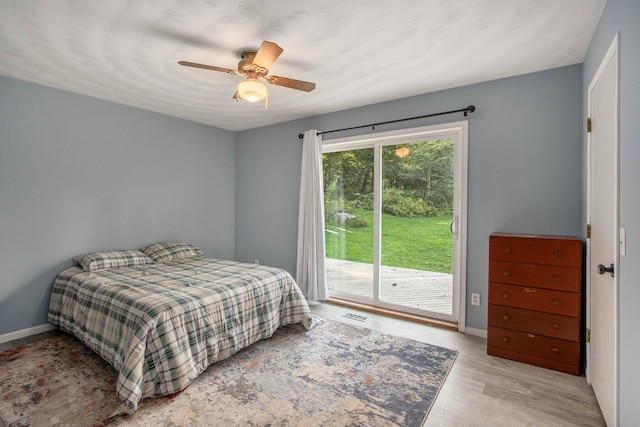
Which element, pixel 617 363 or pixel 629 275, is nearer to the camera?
pixel 629 275

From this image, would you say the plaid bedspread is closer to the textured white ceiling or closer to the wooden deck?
the wooden deck

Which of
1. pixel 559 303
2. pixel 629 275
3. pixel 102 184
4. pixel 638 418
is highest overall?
pixel 102 184

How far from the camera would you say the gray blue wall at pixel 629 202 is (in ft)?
4.31

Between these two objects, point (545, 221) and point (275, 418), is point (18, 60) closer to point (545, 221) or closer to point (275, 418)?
point (275, 418)

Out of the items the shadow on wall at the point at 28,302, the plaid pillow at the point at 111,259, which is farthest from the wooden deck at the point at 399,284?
the shadow on wall at the point at 28,302

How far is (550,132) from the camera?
2.67 m

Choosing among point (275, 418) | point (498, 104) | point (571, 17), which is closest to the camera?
point (275, 418)

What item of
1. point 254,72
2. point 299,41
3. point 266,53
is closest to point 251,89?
point 254,72

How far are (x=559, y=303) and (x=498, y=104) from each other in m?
1.82

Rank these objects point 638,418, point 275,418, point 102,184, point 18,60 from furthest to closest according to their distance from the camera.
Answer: point 102,184, point 18,60, point 275,418, point 638,418

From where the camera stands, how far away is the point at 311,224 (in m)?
4.02

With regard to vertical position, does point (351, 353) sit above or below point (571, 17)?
below

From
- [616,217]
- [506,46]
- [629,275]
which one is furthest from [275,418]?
[506,46]

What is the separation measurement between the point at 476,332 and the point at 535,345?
0.62 metres
